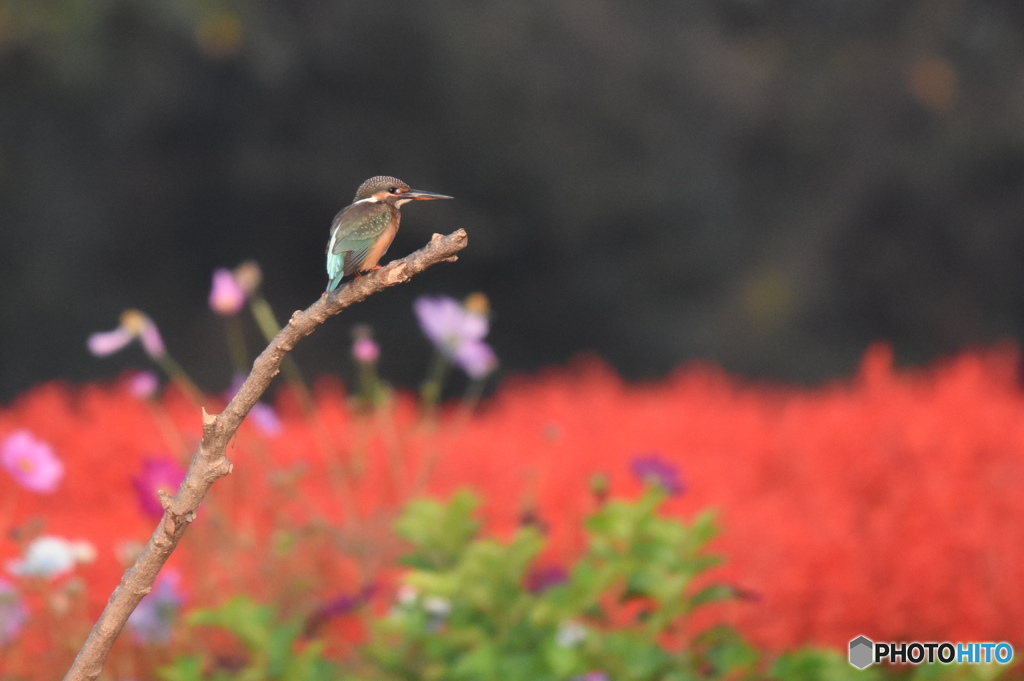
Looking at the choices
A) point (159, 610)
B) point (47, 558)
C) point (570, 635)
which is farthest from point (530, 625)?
point (47, 558)

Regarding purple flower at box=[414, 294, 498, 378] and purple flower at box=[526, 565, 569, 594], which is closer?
purple flower at box=[526, 565, 569, 594]

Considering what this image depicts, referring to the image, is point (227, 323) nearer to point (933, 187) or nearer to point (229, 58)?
point (229, 58)

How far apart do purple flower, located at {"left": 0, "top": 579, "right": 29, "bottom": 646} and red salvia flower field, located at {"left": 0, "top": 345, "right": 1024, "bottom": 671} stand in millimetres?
120

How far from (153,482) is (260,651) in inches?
18.4

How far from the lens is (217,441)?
874 millimetres

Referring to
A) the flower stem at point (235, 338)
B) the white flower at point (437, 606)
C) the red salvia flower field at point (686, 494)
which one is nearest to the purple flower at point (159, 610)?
the red salvia flower field at point (686, 494)

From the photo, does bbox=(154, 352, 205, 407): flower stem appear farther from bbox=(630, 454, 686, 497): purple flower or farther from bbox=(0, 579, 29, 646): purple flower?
bbox=(630, 454, 686, 497): purple flower

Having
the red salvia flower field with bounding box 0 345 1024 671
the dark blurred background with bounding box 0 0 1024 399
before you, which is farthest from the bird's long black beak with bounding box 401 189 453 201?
the dark blurred background with bounding box 0 0 1024 399

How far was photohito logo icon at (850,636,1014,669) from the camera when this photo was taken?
256 centimetres

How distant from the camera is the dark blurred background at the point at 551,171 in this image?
7.25 meters

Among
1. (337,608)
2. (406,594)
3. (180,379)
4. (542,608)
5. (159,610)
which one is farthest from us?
(180,379)

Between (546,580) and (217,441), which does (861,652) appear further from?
(217,441)

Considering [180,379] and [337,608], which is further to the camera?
[180,379]

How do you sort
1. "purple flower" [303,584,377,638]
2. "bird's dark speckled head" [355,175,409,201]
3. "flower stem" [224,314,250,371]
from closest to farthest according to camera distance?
1. "bird's dark speckled head" [355,175,409,201]
2. "purple flower" [303,584,377,638]
3. "flower stem" [224,314,250,371]
